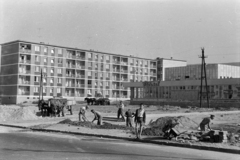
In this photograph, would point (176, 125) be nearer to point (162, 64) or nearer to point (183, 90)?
point (183, 90)

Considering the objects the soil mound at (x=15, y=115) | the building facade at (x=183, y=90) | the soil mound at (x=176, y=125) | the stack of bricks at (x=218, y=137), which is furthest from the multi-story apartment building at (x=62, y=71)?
the stack of bricks at (x=218, y=137)

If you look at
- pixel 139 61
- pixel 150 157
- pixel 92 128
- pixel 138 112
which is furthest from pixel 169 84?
pixel 150 157

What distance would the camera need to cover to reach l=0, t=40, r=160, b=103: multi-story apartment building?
245 feet

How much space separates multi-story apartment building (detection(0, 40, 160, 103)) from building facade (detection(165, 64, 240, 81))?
19.3 metres

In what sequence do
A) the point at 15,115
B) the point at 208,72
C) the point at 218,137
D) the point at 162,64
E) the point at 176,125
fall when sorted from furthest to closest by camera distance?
the point at 162,64 < the point at 208,72 < the point at 15,115 < the point at 176,125 < the point at 218,137

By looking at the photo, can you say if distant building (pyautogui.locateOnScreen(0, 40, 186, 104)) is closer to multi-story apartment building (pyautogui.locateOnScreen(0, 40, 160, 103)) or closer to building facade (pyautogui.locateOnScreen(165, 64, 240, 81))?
multi-story apartment building (pyautogui.locateOnScreen(0, 40, 160, 103))

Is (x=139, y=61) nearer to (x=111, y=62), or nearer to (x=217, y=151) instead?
(x=111, y=62)

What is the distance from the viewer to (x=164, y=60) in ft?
346

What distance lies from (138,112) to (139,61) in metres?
85.9

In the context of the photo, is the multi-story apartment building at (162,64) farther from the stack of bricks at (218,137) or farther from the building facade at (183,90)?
the stack of bricks at (218,137)

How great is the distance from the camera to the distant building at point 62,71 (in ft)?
245

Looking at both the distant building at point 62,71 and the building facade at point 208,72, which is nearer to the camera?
the building facade at point 208,72

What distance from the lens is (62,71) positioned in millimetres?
81938

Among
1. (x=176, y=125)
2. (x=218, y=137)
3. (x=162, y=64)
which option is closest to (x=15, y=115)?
(x=176, y=125)
